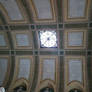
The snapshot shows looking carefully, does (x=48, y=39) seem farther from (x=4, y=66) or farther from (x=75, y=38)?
(x=4, y=66)

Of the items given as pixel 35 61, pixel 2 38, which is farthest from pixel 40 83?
pixel 2 38

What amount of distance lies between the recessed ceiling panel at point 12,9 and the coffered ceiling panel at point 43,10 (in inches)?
41.2

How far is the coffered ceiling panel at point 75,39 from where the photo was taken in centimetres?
1102

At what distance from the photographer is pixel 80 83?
11.1 metres

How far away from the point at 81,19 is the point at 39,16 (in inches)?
112

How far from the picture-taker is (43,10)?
411 inches

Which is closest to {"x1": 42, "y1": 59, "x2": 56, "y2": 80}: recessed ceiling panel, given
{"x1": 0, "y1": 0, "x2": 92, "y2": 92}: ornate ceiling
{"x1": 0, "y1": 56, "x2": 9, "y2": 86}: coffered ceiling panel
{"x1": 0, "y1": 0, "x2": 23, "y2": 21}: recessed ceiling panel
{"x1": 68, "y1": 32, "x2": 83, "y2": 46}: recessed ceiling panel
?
{"x1": 0, "y1": 0, "x2": 92, "y2": 92}: ornate ceiling

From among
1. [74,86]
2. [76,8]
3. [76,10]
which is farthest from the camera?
[74,86]

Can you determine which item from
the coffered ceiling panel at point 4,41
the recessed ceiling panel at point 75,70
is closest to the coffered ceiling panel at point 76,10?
the recessed ceiling panel at point 75,70

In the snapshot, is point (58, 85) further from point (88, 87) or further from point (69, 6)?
point (69, 6)

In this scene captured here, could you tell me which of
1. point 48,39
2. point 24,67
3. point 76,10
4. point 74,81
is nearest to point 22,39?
point 48,39

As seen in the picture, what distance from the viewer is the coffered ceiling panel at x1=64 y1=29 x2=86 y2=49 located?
36.1 feet

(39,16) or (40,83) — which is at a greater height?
(39,16)

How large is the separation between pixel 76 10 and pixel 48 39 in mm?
3044
